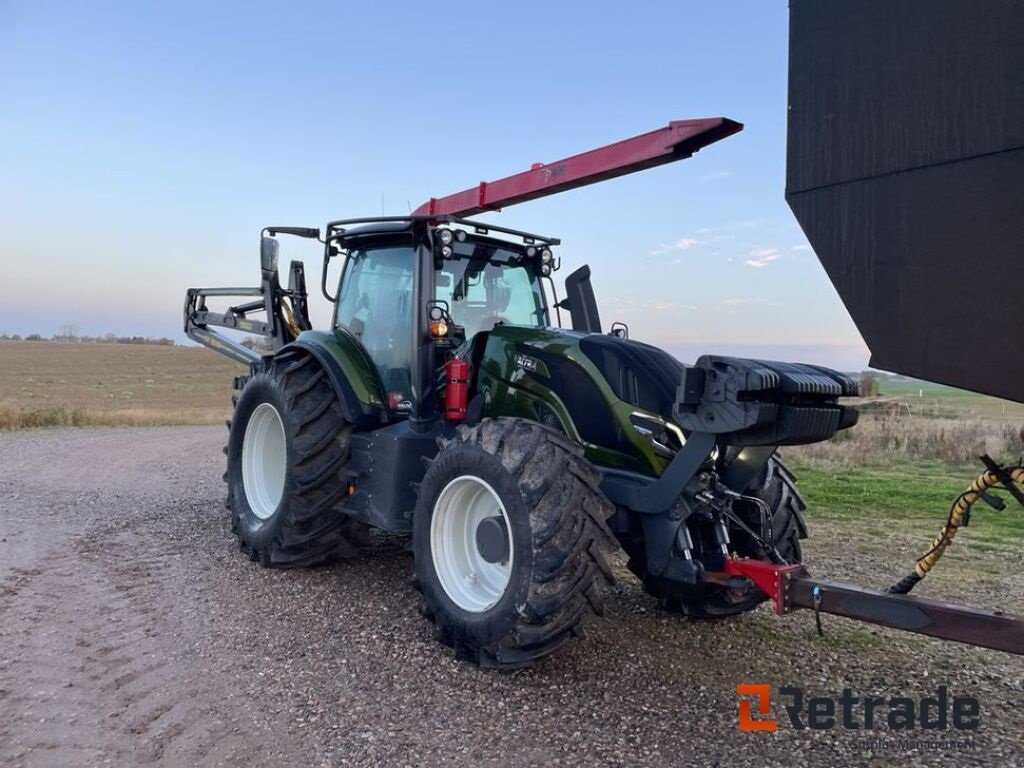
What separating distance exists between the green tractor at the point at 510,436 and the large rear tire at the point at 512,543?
1 cm

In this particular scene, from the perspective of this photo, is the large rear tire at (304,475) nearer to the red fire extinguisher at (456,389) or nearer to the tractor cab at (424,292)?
the tractor cab at (424,292)

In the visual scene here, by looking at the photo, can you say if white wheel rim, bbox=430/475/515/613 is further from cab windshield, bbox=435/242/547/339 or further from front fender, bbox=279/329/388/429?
cab windshield, bbox=435/242/547/339

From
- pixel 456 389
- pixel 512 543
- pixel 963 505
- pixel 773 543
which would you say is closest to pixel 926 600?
pixel 963 505

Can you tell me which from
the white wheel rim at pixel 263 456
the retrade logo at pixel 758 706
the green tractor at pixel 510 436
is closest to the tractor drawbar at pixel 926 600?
the green tractor at pixel 510 436

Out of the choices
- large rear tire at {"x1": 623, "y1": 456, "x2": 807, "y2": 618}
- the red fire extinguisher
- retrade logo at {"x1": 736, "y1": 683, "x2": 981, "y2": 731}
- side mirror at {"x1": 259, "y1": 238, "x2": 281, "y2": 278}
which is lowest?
retrade logo at {"x1": 736, "y1": 683, "x2": 981, "y2": 731}

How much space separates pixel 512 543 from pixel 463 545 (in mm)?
645

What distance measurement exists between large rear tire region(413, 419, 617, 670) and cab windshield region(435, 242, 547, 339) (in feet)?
4.54

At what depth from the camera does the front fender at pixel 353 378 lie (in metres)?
5.27

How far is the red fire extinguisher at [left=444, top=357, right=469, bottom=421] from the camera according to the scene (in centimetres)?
475

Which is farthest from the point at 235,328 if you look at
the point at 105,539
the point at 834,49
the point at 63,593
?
the point at 834,49

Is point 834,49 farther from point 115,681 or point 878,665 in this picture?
point 115,681

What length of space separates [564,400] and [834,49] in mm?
2490

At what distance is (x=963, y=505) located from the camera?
2.70 meters

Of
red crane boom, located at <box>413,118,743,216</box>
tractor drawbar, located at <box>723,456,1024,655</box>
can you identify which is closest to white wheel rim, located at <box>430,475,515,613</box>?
tractor drawbar, located at <box>723,456,1024,655</box>
